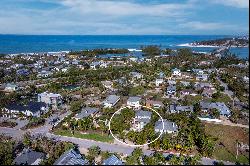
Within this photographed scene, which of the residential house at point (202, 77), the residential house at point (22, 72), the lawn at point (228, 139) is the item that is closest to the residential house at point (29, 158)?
the lawn at point (228, 139)

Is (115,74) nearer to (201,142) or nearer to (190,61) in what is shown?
(190,61)

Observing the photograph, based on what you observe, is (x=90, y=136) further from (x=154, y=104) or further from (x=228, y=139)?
(x=154, y=104)

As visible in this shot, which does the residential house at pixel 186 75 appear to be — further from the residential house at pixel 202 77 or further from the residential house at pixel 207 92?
Result: the residential house at pixel 207 92

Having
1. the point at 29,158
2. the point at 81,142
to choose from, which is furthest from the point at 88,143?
the point at 29,158

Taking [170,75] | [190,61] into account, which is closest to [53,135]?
[170,75]

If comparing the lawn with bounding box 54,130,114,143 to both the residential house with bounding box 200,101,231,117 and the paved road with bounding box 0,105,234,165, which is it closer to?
the paved road with bounding box 0,105,234,165

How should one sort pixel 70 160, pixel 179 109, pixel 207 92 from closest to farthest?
pixel 70 160 → pixel 179 109 → pixel 207 92
